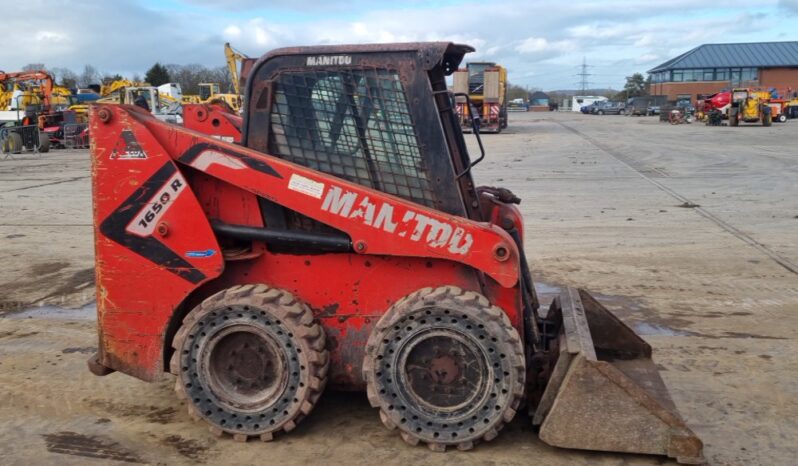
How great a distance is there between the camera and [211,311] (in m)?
3.90

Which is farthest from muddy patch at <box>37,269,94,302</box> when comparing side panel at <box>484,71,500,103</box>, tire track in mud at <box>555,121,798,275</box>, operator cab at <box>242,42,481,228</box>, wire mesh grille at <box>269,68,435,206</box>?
side panel at <box>484,71,500,103</box>

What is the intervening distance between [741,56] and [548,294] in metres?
85.1

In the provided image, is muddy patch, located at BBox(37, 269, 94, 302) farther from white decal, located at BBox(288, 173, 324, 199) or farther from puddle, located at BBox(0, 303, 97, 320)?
white decal, located at BBox(288, 173, 324, 199)

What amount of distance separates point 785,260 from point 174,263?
278 inches

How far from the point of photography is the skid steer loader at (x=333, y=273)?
3.77 meters

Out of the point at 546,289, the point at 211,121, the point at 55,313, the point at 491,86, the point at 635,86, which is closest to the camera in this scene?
the point at 211,121

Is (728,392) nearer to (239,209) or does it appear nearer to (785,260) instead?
(239,209)

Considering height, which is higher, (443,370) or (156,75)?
(156,75)

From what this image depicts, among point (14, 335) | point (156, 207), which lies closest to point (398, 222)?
point (156, 207)

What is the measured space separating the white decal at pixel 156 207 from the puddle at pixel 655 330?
12.8ft

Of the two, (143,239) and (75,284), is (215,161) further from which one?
Result: (75,284)

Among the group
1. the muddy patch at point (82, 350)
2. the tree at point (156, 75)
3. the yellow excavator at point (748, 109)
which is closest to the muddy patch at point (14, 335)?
the muddy patch at point (82, 350)

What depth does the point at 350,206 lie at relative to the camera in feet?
12.7

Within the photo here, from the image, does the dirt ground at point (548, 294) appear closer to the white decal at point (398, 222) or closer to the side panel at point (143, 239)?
the side panel at point (143, 239)
